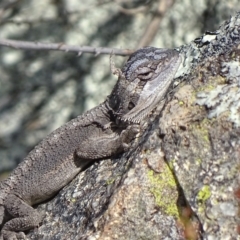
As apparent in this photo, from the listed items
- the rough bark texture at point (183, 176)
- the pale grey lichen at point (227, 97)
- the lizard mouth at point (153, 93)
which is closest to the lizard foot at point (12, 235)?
the rough bark texture at point (183, 176)

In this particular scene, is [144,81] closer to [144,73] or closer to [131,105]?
[144,73]

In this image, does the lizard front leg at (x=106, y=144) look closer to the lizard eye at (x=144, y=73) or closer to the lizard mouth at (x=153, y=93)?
the lizard mouth at (x=153, y=93)

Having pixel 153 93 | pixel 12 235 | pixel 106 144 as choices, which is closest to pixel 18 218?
pixel 12 235

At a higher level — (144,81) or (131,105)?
(144,81)

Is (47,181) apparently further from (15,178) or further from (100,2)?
(100,2)

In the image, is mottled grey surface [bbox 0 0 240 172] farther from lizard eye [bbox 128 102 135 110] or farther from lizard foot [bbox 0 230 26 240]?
lizard foot [bbox 0 230 26 240]

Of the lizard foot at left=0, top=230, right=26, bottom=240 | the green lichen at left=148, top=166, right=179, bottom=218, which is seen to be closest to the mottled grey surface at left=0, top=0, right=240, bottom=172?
the lizard foot at left=0, top=230, right=26, bottom=240

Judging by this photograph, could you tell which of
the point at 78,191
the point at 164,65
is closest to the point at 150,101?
the point at 164,65
